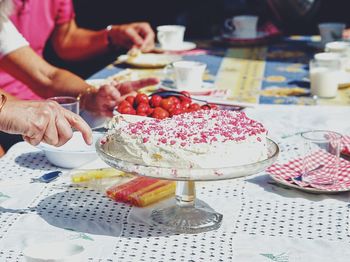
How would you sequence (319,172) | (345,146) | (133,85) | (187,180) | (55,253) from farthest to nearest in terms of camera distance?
(133,85), (345,146), (319,172), (187,180), (55,253)

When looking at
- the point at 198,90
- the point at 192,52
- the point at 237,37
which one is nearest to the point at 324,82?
the point at 198,90

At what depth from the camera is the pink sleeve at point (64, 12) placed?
3.28m

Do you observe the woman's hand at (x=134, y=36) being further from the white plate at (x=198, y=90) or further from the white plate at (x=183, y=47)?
the white plate at (x=198, y=90)

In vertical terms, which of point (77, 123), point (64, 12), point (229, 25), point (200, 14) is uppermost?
point (77, 123)

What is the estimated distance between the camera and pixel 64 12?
3.31 metres

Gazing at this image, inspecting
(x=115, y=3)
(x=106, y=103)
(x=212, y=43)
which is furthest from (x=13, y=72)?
(x=115, y=3)

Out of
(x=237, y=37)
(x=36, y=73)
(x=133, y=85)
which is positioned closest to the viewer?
(x=133, y=85)

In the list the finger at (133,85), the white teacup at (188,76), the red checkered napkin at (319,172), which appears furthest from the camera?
the white teacup at (188,76)

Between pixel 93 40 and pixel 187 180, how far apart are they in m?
2.06

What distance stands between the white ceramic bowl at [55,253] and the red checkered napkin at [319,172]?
658 mm

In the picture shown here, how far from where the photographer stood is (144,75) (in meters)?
2.90

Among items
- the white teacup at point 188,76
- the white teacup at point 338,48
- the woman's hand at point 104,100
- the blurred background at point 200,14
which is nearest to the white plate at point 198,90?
the white teacup at point 188,76

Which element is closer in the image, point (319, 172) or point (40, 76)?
point (319, 172)

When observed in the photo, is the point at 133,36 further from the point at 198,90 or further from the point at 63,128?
the point at 63,128
